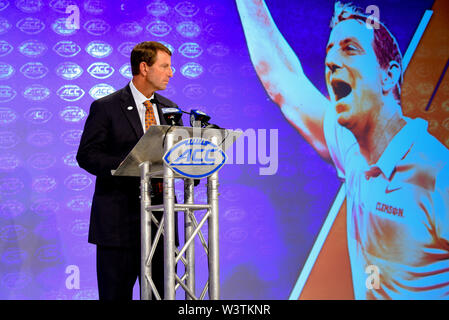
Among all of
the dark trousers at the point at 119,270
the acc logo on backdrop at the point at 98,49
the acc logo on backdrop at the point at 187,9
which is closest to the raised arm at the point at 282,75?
the acc logo on backdrop at the point at 187,9

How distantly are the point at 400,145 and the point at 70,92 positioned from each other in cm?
254

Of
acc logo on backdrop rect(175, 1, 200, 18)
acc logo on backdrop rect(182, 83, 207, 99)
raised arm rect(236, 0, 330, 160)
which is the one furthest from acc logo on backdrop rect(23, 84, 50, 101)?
raised arm rect(236, 0, 330, 160)

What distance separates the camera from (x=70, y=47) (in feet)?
12.3

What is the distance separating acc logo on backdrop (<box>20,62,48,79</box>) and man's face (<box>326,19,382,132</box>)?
2132 millimetres

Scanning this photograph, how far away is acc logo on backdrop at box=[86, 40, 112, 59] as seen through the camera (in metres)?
3.79

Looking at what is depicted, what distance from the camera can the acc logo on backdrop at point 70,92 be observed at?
12.2 ft

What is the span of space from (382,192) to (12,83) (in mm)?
2850

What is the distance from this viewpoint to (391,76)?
13.8 feet

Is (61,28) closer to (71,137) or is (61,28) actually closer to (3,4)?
(3,4)

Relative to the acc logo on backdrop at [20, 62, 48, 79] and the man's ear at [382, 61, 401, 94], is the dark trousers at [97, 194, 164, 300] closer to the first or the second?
the acc logo on backdrop at [20, 62, 48, 79]

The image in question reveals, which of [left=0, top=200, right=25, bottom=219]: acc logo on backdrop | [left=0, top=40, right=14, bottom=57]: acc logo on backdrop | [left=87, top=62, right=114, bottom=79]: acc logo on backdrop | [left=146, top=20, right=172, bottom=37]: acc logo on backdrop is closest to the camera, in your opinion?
[left=0, top=200, right=25, bottom=219]: acc logo on backdrop

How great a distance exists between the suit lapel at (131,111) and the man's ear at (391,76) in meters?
2.34

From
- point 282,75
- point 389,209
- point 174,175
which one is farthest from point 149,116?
point 389,209
